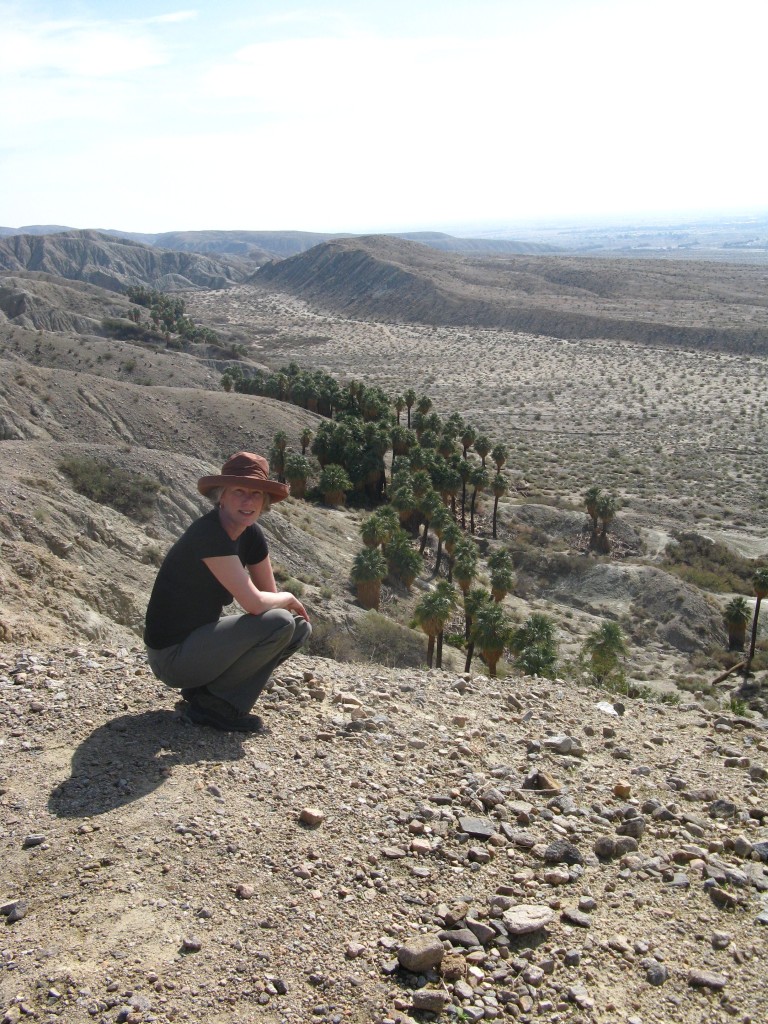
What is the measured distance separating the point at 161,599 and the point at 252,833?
78.1 inches

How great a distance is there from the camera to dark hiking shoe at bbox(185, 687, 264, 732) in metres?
6.72

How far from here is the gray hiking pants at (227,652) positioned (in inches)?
250

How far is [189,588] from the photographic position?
6.42 metres

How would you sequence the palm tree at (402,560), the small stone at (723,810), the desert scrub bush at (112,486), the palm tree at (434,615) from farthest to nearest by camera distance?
the palm tree at (402,560)
the desert scrub bush at (112,486)
the palm tree at (434,615)
the small stone at (723,810)

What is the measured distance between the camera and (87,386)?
43.8m

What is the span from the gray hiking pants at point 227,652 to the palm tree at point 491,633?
15440mm

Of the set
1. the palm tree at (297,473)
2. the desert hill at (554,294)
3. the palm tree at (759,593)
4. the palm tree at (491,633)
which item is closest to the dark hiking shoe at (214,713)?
the palm tree at (491,633)

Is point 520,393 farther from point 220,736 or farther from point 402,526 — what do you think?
point 220,736

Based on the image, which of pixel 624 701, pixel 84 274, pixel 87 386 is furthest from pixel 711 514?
pixel 84 274

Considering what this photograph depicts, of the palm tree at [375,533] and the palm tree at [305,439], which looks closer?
the palm tree at [375,533]

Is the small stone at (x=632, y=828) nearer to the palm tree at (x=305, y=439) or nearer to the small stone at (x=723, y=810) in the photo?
the small stone at (x=723, y=810)

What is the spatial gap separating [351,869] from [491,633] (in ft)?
55.2

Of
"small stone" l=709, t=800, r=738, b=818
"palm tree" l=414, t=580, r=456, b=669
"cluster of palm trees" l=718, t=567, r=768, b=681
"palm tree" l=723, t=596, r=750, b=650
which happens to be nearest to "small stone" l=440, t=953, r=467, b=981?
"small stone" l=709, t=800, r=738, b=818

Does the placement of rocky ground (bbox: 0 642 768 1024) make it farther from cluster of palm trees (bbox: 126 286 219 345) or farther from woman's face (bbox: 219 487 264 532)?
cluster of palm trees (bbox: 126 286 219 345)
